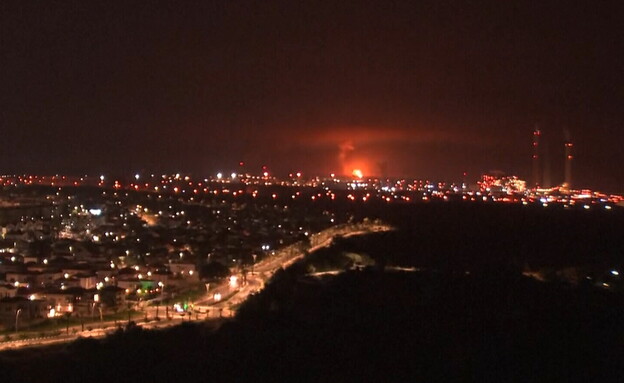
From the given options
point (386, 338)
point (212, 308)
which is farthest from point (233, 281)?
point (386, 338)

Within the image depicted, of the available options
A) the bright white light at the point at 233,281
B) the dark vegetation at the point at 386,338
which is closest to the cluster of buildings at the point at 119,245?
the bright white light at the point at 233,281

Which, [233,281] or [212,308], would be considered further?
[233,281]

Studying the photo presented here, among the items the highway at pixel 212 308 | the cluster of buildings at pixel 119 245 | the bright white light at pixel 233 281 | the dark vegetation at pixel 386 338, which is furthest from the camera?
the bright white light at pixel 233 281

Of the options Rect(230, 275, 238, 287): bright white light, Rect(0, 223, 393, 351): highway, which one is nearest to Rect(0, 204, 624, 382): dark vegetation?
Rect(0, 223, 393, 351): highway

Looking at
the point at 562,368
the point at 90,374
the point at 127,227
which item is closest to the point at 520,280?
the point at 562,368

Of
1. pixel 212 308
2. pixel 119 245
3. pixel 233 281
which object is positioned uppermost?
pixel 119 245

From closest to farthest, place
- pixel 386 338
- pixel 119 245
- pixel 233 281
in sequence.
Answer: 1. pixel 386 338
2. pixel 233 281
3. pixel 119 245

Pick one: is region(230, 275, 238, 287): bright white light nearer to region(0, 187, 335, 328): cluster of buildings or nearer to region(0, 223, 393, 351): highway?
region(0, 223, 393, 351): highway

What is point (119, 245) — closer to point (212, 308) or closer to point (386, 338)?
point (212, 308)

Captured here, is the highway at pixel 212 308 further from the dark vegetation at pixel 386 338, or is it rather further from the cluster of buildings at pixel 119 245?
the cluster of buildings at pixel 119 245
